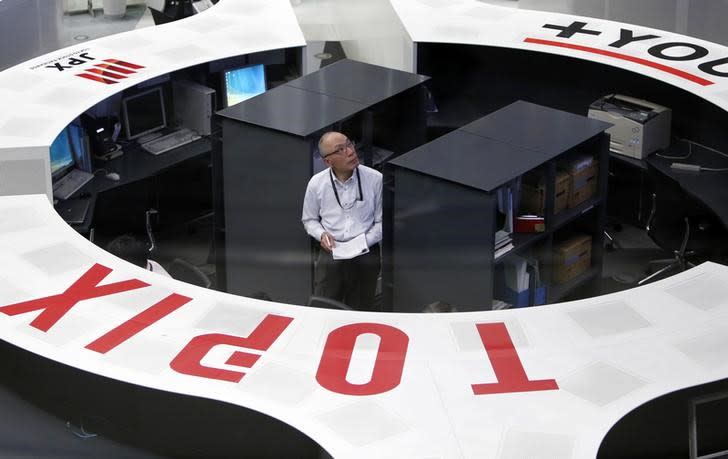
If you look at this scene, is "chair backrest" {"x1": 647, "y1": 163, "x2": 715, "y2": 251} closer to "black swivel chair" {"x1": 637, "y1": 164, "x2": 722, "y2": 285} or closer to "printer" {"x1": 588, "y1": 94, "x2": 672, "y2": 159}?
"black swivel chair" {"x1": 637, "y1": 164, "x2": 722, "y2": 285}

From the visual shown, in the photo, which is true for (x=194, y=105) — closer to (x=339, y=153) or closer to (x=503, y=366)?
(x=339, y=153)

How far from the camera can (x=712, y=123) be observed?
7023 mm

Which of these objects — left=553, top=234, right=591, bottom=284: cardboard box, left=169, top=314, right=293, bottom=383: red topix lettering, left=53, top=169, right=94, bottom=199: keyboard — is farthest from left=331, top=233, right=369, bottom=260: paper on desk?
left=53, top=169, right=94, bottom=199: keyboard

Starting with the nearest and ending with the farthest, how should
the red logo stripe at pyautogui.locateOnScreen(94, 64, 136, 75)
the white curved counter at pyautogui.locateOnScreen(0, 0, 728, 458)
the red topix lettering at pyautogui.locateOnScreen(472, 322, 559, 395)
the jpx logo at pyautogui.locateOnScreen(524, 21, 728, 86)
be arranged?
1. the white curved counter at pyautogui.locateOnScreen(0, 0, 728, 458)
2. the red topix lettering at pyautogui.locateOnScreen(472, 322, 559, 395)
3. the jpx logo at pyautogui.locateOnScreen(524, 21, 728, 86)
4. the red logo stripe at pyautogui.locateOnScreen(94, 64, 136, 75)

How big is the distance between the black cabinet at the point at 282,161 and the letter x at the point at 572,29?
5.19ft

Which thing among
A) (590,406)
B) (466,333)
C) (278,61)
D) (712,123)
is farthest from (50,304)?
(712,123)

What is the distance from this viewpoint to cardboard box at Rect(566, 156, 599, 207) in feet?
19.2

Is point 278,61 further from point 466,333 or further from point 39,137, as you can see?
point 466,333

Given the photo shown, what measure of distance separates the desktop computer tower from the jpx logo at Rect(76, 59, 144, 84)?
0.40 m

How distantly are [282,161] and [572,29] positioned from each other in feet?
9.37

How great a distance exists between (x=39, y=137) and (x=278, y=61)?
2.26m

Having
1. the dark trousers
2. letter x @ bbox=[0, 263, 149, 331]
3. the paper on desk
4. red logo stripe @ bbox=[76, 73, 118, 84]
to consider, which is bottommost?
the dark trousers

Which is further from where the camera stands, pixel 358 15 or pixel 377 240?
pixel 358 15

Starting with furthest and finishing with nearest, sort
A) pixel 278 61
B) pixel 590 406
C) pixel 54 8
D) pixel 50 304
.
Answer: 1. pixel 54 8
2. pixel 278 61
3. pixel 50 304
4. pixel 590 406
